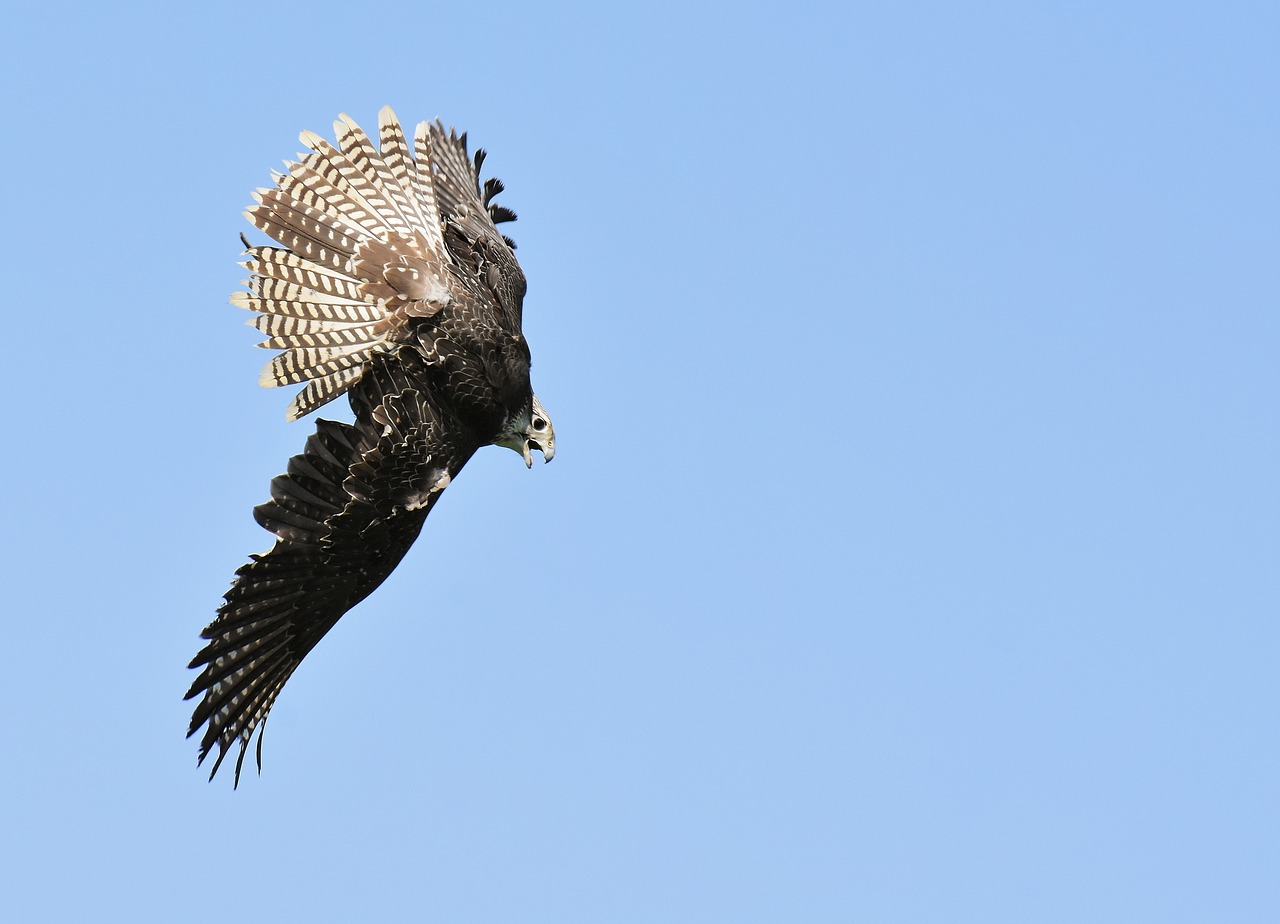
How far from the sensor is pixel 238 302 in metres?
16.4

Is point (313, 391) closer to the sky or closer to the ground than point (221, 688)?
closer to the sky

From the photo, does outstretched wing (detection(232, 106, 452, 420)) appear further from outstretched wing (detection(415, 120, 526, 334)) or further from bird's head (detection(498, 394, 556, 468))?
bird's head (detection(498, 394, 556, 468))

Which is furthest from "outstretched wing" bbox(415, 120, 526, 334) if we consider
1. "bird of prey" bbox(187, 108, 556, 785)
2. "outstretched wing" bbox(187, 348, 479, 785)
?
"outstretched wing" bbox(187, 348, 479, 785)

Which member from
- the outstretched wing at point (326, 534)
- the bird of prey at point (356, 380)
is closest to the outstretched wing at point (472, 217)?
the bird of prey at point (356, 380)

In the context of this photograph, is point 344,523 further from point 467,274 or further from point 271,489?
point 467,274

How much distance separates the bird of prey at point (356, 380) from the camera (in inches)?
619

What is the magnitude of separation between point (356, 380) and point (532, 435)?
5.54 ft

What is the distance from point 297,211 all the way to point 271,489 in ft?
8.28

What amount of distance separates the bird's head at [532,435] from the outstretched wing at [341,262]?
1269mm

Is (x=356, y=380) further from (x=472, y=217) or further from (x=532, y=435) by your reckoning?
(x=472, y=217)

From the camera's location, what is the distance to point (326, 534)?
15.6 meters

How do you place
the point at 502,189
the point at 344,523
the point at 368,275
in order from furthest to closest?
the point at 502,189, the point at 368,275, the point at 344,523

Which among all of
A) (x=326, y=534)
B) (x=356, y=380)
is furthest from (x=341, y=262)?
(x=326, y=534)

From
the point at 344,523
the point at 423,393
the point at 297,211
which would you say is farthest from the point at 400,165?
the point at 344,523
